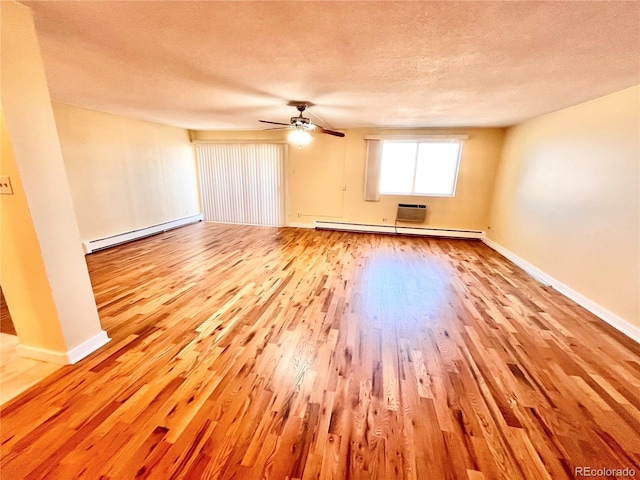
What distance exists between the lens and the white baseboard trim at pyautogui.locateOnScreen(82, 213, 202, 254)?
4.28m

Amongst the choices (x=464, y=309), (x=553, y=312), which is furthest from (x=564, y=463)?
(x=553, y=312)

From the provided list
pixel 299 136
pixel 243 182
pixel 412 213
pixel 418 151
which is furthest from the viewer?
pixel 243 182

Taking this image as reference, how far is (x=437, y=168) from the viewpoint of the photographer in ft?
18.3

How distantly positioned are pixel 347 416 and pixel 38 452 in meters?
1.63

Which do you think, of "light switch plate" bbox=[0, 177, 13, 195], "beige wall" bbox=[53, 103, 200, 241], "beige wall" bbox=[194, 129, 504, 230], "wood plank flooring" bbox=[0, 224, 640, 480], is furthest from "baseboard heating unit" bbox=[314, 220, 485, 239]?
"light switch plate" bbox=[0, 177, 13, 195]

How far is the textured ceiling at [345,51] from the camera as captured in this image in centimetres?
141

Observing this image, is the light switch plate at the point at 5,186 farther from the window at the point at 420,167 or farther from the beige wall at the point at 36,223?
the window at the point at 420,167

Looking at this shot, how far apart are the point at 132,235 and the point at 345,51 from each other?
5249mm

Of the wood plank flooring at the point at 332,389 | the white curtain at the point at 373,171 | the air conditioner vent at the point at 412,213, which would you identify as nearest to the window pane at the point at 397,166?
the white curtain at the point at 373,171

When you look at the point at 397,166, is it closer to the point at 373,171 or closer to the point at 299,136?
the point at 373,171

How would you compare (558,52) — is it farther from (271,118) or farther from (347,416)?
(271,118)

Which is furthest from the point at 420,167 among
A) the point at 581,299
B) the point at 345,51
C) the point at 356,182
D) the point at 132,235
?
the point at 132,235

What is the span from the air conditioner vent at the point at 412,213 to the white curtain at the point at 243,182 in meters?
2.93

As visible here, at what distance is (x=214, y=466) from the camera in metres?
1.23
